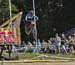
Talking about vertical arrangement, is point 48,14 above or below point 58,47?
above

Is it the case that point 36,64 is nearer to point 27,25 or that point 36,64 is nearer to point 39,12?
point 27,25

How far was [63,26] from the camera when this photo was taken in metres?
40.2

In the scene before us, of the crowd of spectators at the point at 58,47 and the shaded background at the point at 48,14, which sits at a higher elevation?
the shaded background at the point at 48,14

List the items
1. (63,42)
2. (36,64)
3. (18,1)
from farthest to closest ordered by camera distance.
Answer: (18,1) → (63,42) → (36,64)

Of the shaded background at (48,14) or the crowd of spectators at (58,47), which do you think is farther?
the shaded background at (48,14)

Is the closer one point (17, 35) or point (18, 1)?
point (17, 35)

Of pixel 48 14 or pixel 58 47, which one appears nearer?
pixel 58 47

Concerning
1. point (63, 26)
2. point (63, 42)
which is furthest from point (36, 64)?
point (63, 26)

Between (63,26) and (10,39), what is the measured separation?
2258 centimetres

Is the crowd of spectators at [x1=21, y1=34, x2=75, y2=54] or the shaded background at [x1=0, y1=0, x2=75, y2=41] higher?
the shaded background at [x1=0, y1=0, x2=75, y2=41]

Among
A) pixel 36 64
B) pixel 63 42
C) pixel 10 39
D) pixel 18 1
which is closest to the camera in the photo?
pixel 36 64

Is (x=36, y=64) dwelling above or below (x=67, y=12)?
below

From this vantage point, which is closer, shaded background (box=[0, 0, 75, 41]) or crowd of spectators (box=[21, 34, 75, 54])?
crowd of spectators (box=[21, 34, 75, 54])

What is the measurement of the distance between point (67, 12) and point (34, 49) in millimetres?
18257
